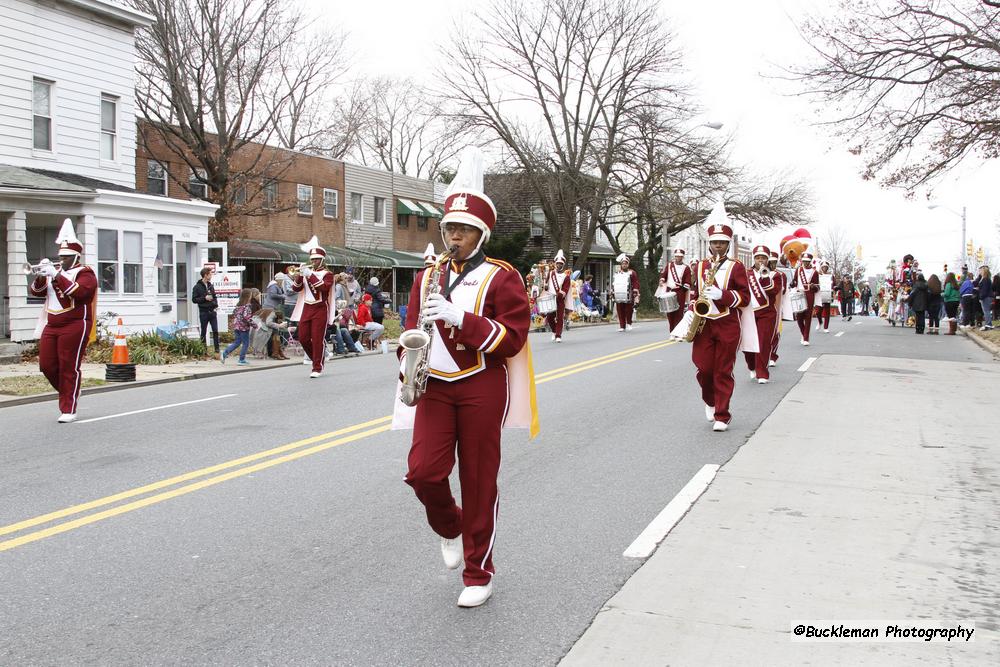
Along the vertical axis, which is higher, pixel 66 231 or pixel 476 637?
pixel 66 231

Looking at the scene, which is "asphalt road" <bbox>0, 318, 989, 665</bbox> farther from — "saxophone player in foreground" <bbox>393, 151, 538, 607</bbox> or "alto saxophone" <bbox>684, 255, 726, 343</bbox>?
"alto saxophone" <bbox>684, 255, 726, 343</bbox>

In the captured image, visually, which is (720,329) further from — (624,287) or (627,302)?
(627,302)

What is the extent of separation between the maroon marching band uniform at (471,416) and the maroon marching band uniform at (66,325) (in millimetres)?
7117

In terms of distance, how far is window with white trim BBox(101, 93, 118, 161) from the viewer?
23.6 meters

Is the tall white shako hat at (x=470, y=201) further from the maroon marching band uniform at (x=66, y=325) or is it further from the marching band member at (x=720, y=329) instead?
the maroon marching band uniform at (x=66, y=325)

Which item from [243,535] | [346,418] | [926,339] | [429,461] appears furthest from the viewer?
[926,339]

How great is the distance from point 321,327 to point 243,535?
31.4 ft

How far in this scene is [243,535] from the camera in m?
5.79

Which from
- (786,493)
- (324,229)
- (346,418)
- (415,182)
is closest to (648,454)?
(786,493)

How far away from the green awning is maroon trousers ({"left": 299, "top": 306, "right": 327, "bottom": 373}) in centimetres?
2940

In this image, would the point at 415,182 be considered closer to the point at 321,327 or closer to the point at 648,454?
the point at 321,327

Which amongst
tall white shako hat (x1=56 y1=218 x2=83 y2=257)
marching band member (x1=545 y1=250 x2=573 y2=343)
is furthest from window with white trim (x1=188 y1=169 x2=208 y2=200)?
tall white shako hat (x1=56 y1=218 x2=83 y2=257)

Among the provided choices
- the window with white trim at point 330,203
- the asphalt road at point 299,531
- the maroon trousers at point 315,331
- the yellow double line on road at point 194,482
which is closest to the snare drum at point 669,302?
the asphalt road at point 299,531

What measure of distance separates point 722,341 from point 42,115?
1818cm
